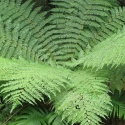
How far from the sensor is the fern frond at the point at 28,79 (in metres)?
2.52

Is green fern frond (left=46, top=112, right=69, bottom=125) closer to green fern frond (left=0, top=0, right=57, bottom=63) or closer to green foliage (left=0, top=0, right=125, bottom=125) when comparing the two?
green foliage (left=0, top=0, right=125, bottom=125)

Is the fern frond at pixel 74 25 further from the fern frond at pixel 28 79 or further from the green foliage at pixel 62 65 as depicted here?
the fern frond at pixel 28 79

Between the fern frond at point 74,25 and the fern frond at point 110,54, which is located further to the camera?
the fern frond at point 74,25

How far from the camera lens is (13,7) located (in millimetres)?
3734

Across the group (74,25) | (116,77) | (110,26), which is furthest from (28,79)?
(110,26)

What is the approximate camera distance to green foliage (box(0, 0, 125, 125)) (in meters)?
2.56

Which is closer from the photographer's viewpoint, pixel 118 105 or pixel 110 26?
pixel 118 105

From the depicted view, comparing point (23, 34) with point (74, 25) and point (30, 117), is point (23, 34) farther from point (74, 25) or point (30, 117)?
point (30, 117)

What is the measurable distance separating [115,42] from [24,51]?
119 centimetres

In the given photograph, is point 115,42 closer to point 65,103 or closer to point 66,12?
point 65,103

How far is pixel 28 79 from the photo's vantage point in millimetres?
2574

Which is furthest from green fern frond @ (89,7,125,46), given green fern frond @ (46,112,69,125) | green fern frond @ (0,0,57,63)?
green fern frond @ (46,112,69,125)

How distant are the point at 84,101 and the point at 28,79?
1.71ft

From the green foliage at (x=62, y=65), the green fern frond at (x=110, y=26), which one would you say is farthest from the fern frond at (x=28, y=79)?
the green fern frond at (x=110, y=26)
